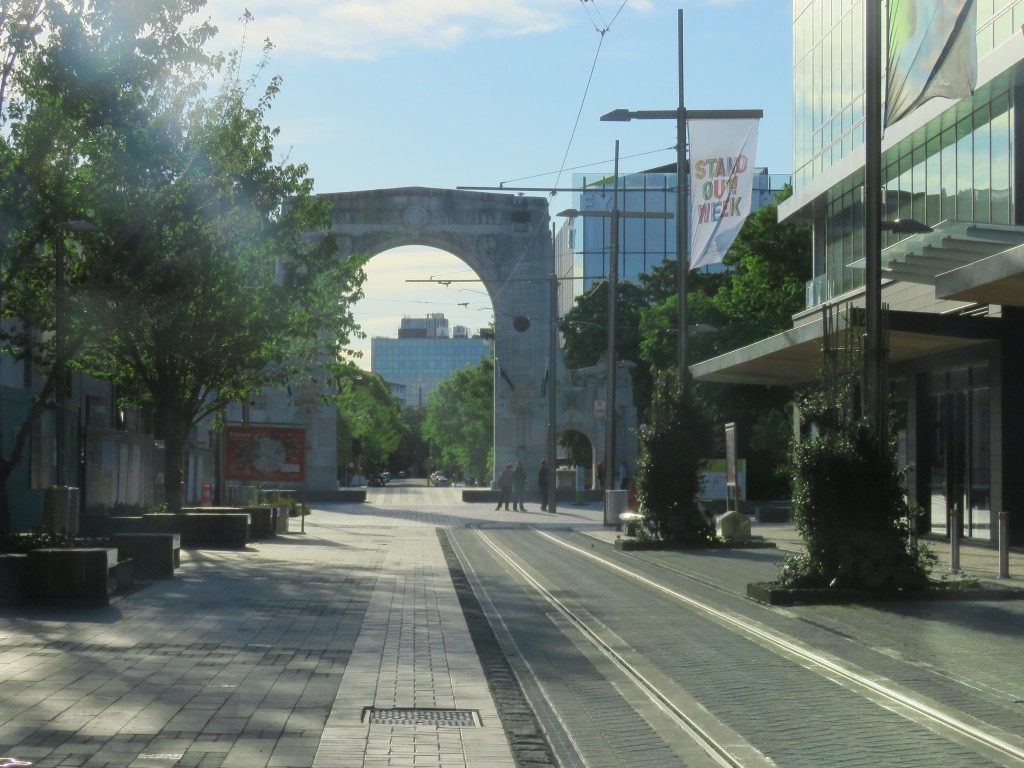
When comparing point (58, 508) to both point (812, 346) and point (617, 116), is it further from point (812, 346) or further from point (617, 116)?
point (812, 346)

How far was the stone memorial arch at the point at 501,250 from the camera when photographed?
2569 inches

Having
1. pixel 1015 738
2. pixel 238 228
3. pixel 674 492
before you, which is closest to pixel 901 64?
pixel 1015 738

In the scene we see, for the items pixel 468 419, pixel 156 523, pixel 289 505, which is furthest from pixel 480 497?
pixel 468 419

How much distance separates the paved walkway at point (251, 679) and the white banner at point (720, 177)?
31.7ft

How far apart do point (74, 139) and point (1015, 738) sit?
15438 millimetres

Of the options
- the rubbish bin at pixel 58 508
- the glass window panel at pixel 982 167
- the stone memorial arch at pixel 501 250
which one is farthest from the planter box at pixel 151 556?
the stone memorial arch at pixel 501 250

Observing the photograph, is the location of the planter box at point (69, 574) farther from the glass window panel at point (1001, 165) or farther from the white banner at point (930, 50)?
the glass window panel at point (1001, 165)

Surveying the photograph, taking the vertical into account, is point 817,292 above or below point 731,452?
above

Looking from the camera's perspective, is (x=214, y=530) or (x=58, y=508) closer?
(x=58, y=508)

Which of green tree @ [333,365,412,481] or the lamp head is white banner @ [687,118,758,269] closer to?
the lamp head

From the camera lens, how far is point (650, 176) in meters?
95.9

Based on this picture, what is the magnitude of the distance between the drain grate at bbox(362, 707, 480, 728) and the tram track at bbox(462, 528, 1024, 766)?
48.1 inches

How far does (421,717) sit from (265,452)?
79.8 ft

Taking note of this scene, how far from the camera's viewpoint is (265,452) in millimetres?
31609
